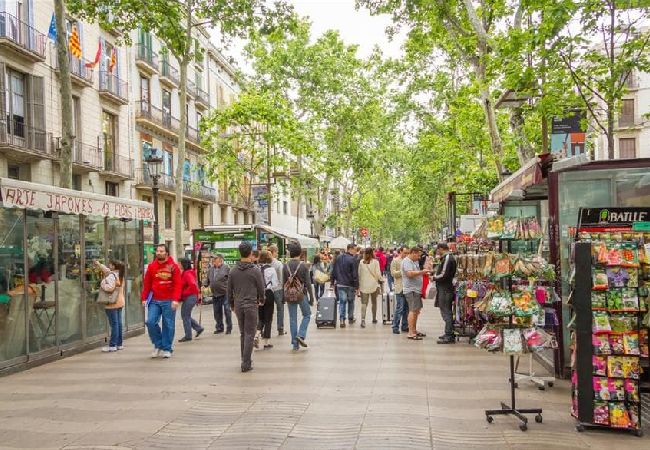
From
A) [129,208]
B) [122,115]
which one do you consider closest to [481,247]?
[129,208]

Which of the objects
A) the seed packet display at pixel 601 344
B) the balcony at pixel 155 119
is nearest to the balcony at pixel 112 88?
the balcony at pixel 155 119

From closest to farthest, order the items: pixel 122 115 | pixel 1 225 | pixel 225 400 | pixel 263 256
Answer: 1. pixel 225 400
2. pixel 1 225
3. pixel 263 256
4. pixel 122 115

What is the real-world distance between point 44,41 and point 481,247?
1893 centimetres

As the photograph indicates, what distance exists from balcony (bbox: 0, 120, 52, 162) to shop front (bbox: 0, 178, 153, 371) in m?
10.3

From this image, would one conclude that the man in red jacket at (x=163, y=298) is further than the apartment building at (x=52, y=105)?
No

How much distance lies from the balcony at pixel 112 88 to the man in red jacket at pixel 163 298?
1999cm

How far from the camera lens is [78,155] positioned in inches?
1043

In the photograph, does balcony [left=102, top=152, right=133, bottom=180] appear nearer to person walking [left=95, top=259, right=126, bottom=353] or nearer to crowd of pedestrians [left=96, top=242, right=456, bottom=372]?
crowd of pedestrians [left=96, top=242, right=456, bottom=372]

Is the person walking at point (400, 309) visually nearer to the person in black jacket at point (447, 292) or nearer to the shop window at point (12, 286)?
the person in black jacket at point (447, 292)

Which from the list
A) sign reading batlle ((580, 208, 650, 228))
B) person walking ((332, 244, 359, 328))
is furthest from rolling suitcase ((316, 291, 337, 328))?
sign reading batlle ((580, 208, 650, 228))

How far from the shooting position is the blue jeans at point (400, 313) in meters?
13.4

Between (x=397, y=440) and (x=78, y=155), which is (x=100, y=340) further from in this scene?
(x=78, y=155)

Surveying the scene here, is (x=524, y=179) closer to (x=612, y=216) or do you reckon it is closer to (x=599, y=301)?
(x=612, y=216)

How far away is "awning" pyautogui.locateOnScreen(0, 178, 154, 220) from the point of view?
29.9 ft
